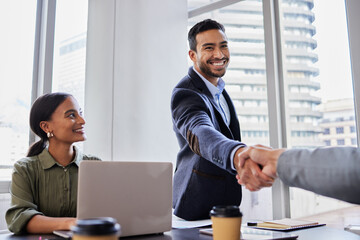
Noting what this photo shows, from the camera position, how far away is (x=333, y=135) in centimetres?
265

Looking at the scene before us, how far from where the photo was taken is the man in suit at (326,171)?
32.5 inches

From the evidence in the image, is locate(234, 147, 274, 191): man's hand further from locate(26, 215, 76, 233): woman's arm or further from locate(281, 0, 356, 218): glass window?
locate(281, 0, 356, 218): glass window

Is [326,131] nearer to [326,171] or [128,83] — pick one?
[128,83]

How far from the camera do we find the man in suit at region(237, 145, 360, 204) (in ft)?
2.71

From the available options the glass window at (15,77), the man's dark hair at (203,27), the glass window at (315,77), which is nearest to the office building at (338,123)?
the glass window at (315,77)

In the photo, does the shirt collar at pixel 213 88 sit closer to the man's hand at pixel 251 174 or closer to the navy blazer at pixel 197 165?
the navy blazer at pixel 197 165

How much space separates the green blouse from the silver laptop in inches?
25.6

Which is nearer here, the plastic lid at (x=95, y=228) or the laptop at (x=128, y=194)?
the plastic lid at (x=95, y=228)

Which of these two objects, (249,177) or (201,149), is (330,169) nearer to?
(249,177)

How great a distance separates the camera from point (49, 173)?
5.57ft

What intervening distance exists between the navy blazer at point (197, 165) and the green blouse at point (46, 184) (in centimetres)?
53

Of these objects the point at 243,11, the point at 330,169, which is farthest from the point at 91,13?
the point at 330,169

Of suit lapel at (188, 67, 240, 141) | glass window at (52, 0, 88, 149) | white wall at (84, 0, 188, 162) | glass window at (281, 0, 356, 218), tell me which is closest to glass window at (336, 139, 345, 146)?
glass window at (281, 0, 356, 218)

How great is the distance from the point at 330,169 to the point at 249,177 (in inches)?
20.5
